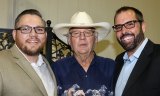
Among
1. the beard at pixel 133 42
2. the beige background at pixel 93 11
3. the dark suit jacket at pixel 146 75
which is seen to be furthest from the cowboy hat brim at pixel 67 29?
the beige background at pixel 93 11

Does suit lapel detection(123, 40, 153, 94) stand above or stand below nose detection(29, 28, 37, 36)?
below

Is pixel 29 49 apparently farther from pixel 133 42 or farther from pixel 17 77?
pixel 133 42

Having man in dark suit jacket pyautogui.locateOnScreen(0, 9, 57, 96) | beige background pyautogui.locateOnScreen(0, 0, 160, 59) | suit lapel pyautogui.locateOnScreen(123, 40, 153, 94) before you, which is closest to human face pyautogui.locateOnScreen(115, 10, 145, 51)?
suit lapel pyautogui.locateOnScreen(123, 40, 153, 94)

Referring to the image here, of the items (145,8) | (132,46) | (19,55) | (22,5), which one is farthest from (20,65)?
(145,8)

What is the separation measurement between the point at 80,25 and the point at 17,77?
79cm

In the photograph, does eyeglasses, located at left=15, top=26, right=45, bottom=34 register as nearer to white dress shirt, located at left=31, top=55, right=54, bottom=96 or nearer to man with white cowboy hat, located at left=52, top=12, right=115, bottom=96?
Answer: white dress shirt, located at left=31, top=55, right=54, bottom=96

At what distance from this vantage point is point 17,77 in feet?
6.29

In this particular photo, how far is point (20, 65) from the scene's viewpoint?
6.51ft

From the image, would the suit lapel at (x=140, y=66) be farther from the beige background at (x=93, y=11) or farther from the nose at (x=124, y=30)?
the beige background at (x=93, y=11)

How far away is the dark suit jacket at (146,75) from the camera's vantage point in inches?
77.9

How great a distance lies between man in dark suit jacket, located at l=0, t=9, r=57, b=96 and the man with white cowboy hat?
0.60ft

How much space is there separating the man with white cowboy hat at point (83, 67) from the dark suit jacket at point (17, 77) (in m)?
0.39

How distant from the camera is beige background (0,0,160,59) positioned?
10.7 feet

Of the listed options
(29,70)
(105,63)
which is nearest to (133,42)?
(105,63)
